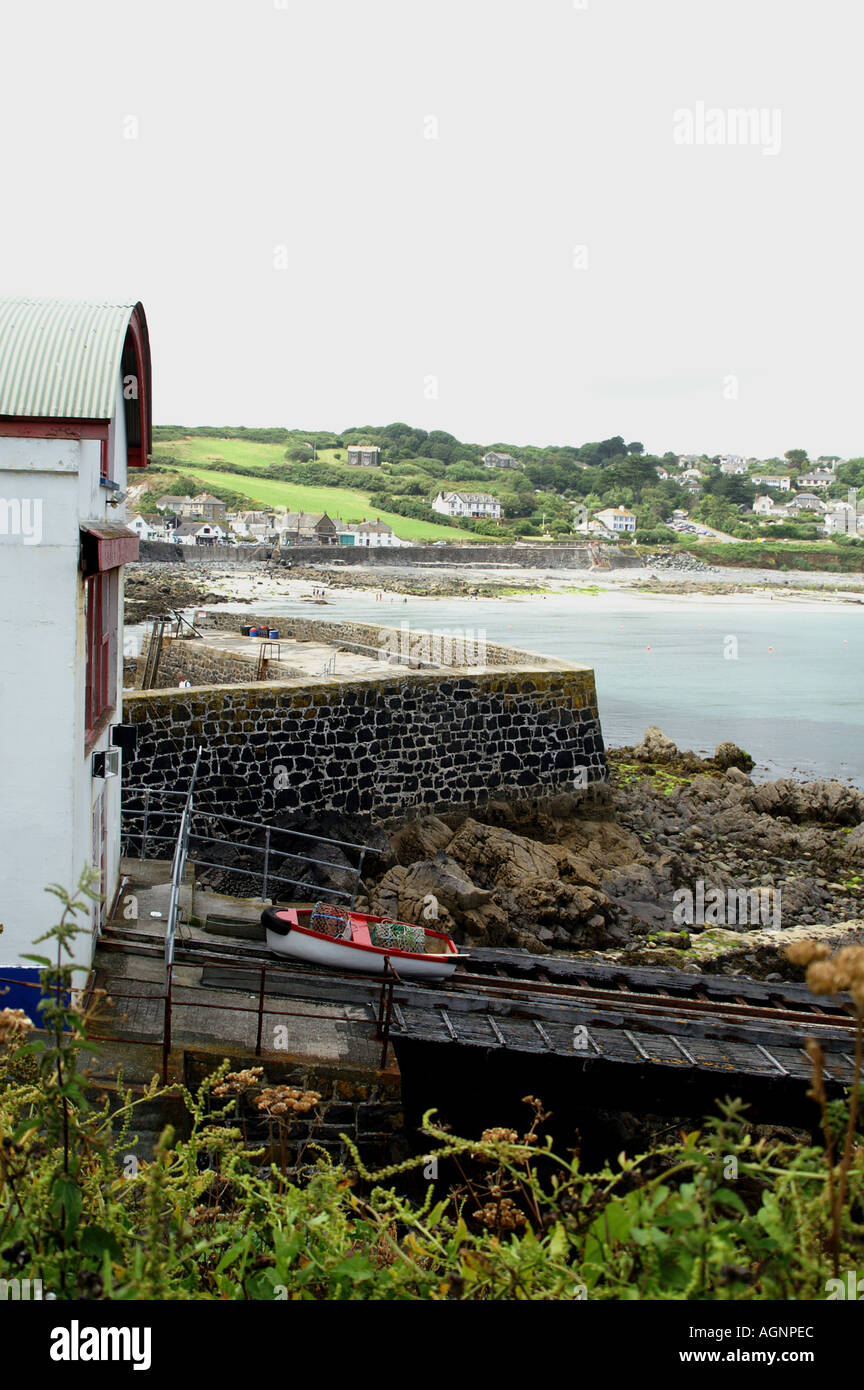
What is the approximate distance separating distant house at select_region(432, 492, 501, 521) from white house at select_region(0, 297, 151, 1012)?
133434mm

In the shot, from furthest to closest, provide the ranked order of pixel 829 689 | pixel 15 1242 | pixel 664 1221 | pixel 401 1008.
→ pixel 829 689
pixel 401 1008
pixel 15 1242
pixel 664 1221

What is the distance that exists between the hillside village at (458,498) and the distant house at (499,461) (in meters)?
0.33

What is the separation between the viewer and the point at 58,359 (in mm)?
8195

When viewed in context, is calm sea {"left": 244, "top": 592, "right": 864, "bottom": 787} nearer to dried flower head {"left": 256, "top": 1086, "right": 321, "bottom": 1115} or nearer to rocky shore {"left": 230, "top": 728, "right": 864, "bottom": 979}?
rocky shore {"left": 230, "top": 728, "right": 864, "bottom": 979}

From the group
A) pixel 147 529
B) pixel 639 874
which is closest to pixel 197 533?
pixel 147 529

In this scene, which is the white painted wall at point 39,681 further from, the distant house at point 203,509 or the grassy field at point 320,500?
the distant house at point 203,509

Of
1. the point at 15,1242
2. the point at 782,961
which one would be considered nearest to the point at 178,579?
the point at 782,961

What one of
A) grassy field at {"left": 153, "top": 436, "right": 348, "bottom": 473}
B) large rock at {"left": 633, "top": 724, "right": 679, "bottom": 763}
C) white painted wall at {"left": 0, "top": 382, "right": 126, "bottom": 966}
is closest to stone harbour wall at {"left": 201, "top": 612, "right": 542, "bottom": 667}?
large rock at {"left": 633, "top": 724, "right": 679, "bottom": 763}

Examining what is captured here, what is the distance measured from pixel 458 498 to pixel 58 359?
444ft

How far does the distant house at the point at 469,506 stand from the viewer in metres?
142
